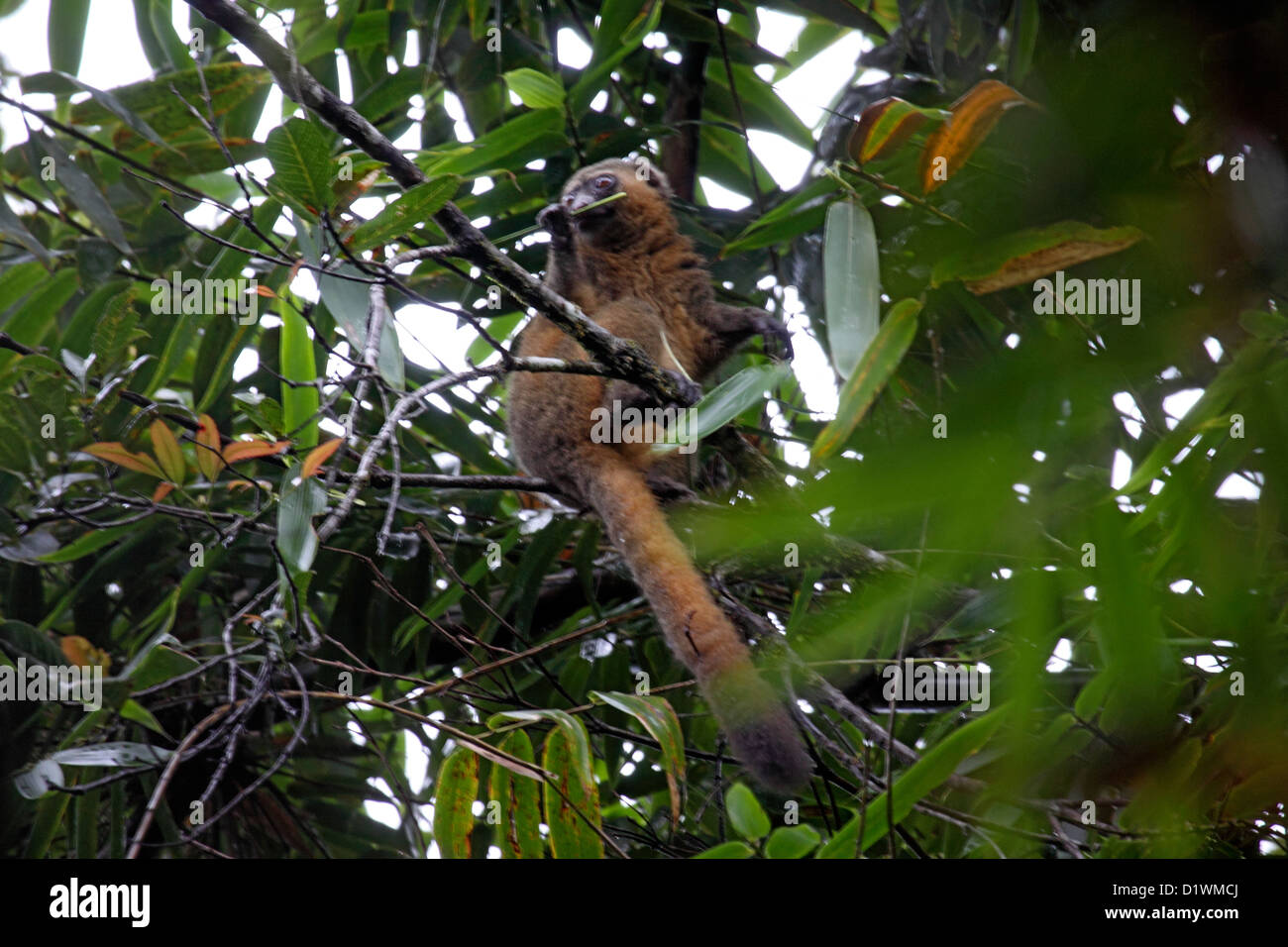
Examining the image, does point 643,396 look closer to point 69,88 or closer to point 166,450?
point 166,450

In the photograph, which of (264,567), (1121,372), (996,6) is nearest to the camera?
(1121,372)

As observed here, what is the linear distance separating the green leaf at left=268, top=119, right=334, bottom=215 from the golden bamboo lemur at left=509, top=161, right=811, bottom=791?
46.4 inches

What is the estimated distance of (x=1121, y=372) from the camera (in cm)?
104

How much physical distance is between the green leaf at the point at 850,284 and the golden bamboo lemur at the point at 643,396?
2.99ft

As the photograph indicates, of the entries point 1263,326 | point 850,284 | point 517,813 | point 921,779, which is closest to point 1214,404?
point 1263,326

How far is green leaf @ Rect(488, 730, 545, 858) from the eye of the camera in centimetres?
211

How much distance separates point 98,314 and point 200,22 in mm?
1210

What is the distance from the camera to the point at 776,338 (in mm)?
3600

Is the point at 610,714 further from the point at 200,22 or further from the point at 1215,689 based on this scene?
the point at 200,22

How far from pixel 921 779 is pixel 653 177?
3.29 m

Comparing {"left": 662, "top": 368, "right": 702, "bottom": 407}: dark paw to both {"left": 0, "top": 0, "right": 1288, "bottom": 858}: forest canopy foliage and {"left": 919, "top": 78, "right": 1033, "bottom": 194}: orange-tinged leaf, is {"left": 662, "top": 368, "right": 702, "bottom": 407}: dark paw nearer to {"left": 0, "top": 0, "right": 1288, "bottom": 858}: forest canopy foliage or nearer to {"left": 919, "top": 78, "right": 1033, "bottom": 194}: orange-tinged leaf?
{"left": 0, "top": 0, "right": 1288, "bottom": 858}: forest canopy foliage

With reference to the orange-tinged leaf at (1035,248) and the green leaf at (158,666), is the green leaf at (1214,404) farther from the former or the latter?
the green leaf at (158,666)

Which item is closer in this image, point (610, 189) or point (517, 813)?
point (517, 813)
